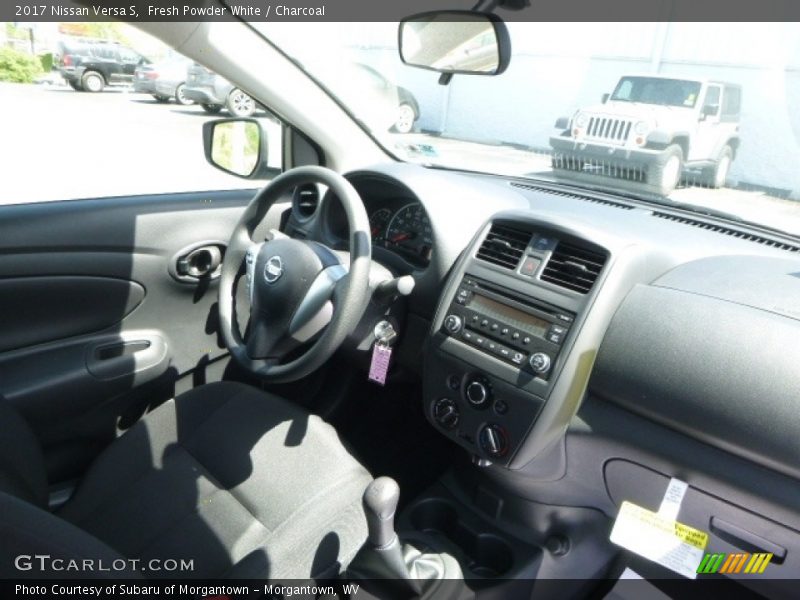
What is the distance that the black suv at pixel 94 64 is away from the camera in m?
5.71

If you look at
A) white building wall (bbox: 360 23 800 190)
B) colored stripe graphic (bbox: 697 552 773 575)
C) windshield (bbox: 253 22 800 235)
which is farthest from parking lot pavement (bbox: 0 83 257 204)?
colored stripe graphic (bbox: 697 552 773 575)

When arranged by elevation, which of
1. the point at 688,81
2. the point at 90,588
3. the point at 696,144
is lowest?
the point at 90,588

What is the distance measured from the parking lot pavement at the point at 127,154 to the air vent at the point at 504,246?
0.59 meters

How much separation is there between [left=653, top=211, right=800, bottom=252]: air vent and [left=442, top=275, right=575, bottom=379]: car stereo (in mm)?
600

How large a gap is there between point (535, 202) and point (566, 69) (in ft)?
2.50

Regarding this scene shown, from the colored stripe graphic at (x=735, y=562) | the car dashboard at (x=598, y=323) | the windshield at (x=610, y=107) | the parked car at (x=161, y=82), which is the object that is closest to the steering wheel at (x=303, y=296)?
the car dashboard at (x=598, y=323)

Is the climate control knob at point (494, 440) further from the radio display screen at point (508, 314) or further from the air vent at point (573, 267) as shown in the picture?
the air vent at point (573, 267)

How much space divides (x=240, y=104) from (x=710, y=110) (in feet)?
5.38

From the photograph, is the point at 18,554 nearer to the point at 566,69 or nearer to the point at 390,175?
the point at 390,175

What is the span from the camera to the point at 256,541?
63.9 inches

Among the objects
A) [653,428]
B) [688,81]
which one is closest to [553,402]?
[653,428]

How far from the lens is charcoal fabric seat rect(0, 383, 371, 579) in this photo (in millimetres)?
1586

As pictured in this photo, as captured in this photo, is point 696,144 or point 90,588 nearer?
point 90,588

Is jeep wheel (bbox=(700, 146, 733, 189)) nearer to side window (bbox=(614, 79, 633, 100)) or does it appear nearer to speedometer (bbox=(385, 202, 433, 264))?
side window (bbox=(614, 79, 633, 100))
